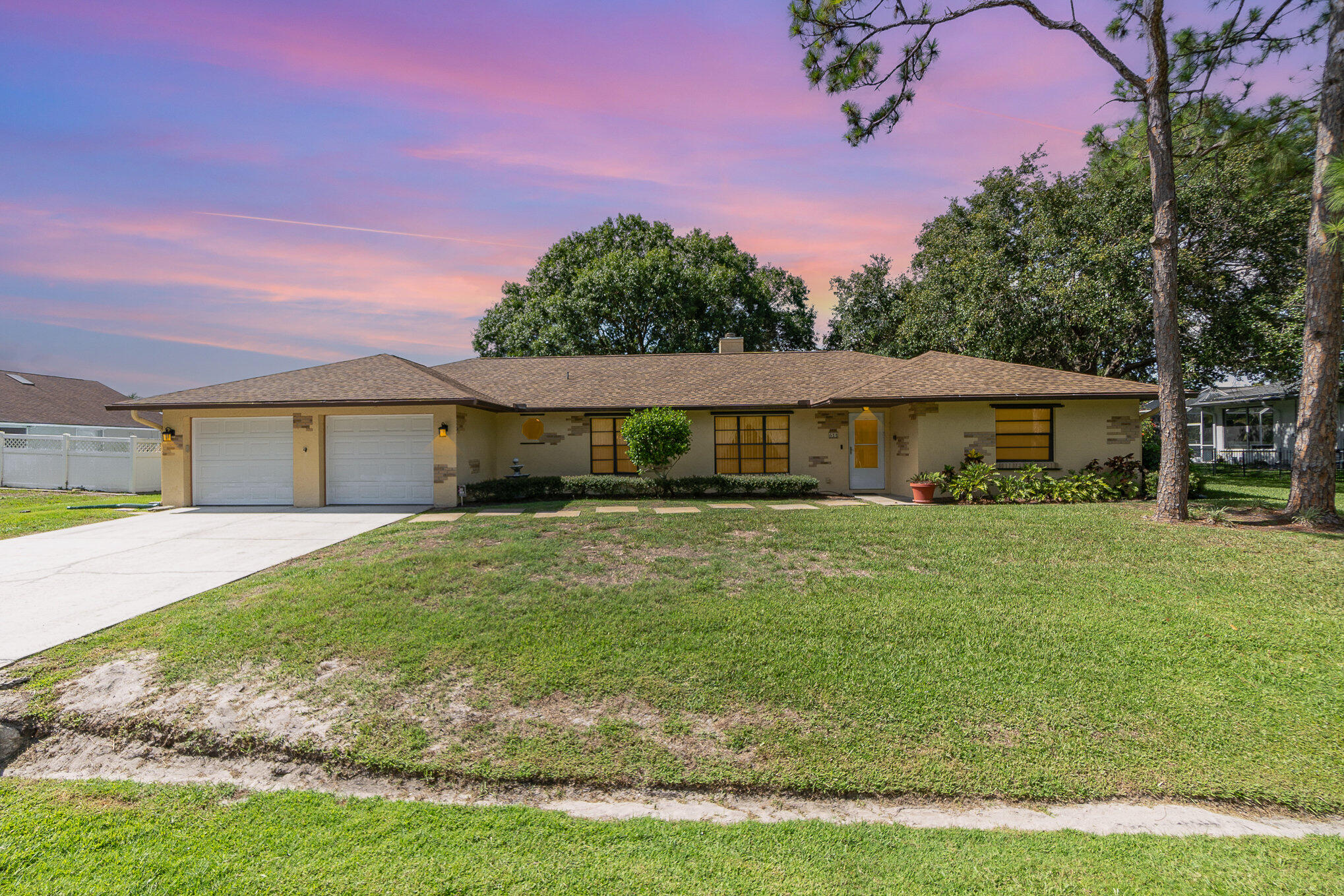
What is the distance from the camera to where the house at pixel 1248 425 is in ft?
73.2

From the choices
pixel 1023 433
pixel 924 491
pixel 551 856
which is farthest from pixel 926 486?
pixel 551 856

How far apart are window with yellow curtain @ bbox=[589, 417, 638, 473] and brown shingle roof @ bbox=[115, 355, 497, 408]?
330 centimetres

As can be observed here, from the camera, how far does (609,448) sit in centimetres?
1545

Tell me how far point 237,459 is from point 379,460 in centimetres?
343

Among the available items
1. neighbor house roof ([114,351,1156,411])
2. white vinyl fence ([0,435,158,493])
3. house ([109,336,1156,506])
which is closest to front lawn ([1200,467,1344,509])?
house ([109,336,1156,506])

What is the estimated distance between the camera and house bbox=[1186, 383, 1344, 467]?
22.3 metres

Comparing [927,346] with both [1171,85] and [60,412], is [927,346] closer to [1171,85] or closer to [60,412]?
[1171,85]

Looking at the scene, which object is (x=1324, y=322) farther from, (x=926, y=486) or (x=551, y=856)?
(x=551, y=856)

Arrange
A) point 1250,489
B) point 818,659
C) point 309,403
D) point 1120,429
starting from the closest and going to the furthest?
1. point 818,659
2. point 309,403
3. point 1120,429
4. point 1250,489

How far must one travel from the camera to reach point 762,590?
20.9 ft

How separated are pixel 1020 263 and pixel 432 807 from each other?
25.3m

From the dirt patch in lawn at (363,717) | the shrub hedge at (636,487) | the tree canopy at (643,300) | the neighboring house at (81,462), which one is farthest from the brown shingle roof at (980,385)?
the neighboring house at (81,462)

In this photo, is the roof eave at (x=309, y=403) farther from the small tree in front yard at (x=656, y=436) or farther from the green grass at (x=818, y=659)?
the green grass at (x=818, y=659)

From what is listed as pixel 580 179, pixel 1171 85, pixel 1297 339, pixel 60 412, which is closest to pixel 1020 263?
pixel 1297 339
